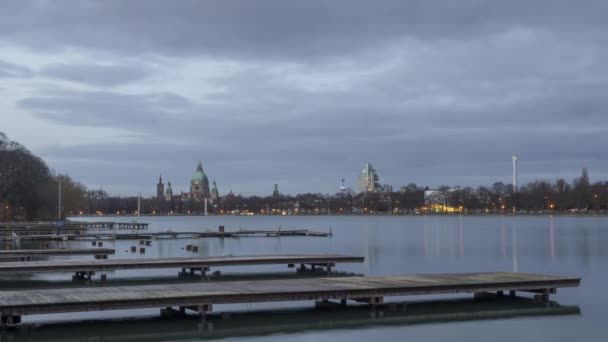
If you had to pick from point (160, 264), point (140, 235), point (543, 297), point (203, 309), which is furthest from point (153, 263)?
point (140, 235)

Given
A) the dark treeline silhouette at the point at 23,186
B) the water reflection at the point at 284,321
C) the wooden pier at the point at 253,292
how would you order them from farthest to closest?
the dark treeline silhouette at the point at 23,186
the water reflection at the point at 284,321
the wooden pier at the point at 253,292

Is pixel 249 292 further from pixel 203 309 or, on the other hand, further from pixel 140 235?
pixel 140 235

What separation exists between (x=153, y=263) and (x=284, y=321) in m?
12.3

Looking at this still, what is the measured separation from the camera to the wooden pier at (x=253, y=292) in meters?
17.6

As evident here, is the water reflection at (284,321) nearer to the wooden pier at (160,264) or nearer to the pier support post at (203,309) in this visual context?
the pier support post at (203,309)

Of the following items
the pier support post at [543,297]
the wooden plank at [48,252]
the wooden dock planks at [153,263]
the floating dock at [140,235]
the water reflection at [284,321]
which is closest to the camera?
the water reflection at [284,321]

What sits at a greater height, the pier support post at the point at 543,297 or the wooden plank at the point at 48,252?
the wooden plank at the point at 48,252

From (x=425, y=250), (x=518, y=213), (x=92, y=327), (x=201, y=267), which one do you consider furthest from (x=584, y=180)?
(x=92, y=327)

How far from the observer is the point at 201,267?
3153 cm

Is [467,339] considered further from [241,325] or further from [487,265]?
[487,265]

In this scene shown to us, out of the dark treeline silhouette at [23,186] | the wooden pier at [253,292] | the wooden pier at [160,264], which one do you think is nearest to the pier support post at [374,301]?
the wooden pier at [253,292]

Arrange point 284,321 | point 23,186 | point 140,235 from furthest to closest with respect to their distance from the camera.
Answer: point 23,186 → point 140,235 → point 284,321

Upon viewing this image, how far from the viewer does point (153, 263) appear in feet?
101

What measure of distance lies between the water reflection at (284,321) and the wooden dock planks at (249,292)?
0.52 m
